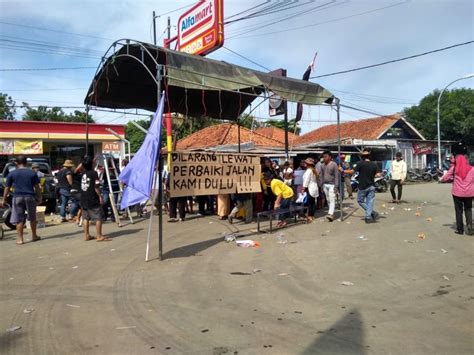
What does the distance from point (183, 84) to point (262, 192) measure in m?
4.24

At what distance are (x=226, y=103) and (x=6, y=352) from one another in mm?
12005

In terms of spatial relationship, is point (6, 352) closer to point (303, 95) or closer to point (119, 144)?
point (303, 95)

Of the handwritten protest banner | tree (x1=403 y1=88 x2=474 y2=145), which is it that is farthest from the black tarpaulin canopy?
tree (x1=403 y1=88 x2=474 y2=145)

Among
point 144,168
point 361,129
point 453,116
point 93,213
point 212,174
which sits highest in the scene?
point 453,116

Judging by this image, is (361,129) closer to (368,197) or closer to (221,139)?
(221,139)

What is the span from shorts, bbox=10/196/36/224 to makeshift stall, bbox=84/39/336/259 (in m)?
3.70

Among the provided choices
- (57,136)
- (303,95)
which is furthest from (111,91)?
(57,136)

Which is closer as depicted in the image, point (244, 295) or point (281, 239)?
point (244, 295)

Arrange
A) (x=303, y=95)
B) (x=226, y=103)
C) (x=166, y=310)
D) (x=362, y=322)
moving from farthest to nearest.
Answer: (x=226, y=103)
(x=303, y=95)
(x=166, y=310)
(x=362, y=322)

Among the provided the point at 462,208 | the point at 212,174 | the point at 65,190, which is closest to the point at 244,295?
the point at 212,174

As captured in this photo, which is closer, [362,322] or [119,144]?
[362,322]

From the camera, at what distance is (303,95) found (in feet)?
39.0

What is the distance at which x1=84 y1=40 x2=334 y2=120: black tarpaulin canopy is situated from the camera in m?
9.29

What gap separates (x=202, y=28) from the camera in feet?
59.1
